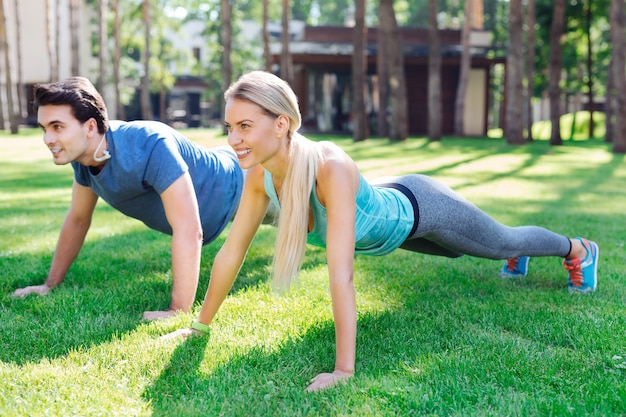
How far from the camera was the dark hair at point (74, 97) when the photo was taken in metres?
3.85

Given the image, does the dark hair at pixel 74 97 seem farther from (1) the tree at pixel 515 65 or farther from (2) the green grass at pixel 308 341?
(1) the tree at pixel 515 65

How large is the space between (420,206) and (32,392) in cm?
214

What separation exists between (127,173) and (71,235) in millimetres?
804

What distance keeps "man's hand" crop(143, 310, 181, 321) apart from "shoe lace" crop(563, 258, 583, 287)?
2.58 m

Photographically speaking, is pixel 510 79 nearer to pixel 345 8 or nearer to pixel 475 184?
pixel 475 184

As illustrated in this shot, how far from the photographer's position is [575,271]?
183 inches

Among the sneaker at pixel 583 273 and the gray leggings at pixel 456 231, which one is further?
the sneaker at pixel 583 273

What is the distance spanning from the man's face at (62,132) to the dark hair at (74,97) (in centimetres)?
3

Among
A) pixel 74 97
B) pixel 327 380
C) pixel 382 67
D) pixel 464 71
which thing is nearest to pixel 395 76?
pixel 382 67

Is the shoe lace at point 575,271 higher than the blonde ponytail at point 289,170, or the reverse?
the blonde ponytail at point 289,170

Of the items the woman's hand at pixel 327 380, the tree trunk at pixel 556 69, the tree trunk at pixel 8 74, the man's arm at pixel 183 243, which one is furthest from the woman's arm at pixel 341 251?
the tree trunk at pixel 8 74

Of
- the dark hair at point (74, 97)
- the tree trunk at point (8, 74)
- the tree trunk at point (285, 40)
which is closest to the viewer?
the dark hair at point (74, 97)

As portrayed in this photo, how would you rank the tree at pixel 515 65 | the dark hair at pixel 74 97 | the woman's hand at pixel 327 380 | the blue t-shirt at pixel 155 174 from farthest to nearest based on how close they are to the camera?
the tree at pixel 515 65 < the blue t-shirt at pixel 155 174 < the dark hair at pixel 74 97 < the woman's hand at pixel 327 380

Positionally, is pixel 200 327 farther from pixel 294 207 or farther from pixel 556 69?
pixel 556 69
